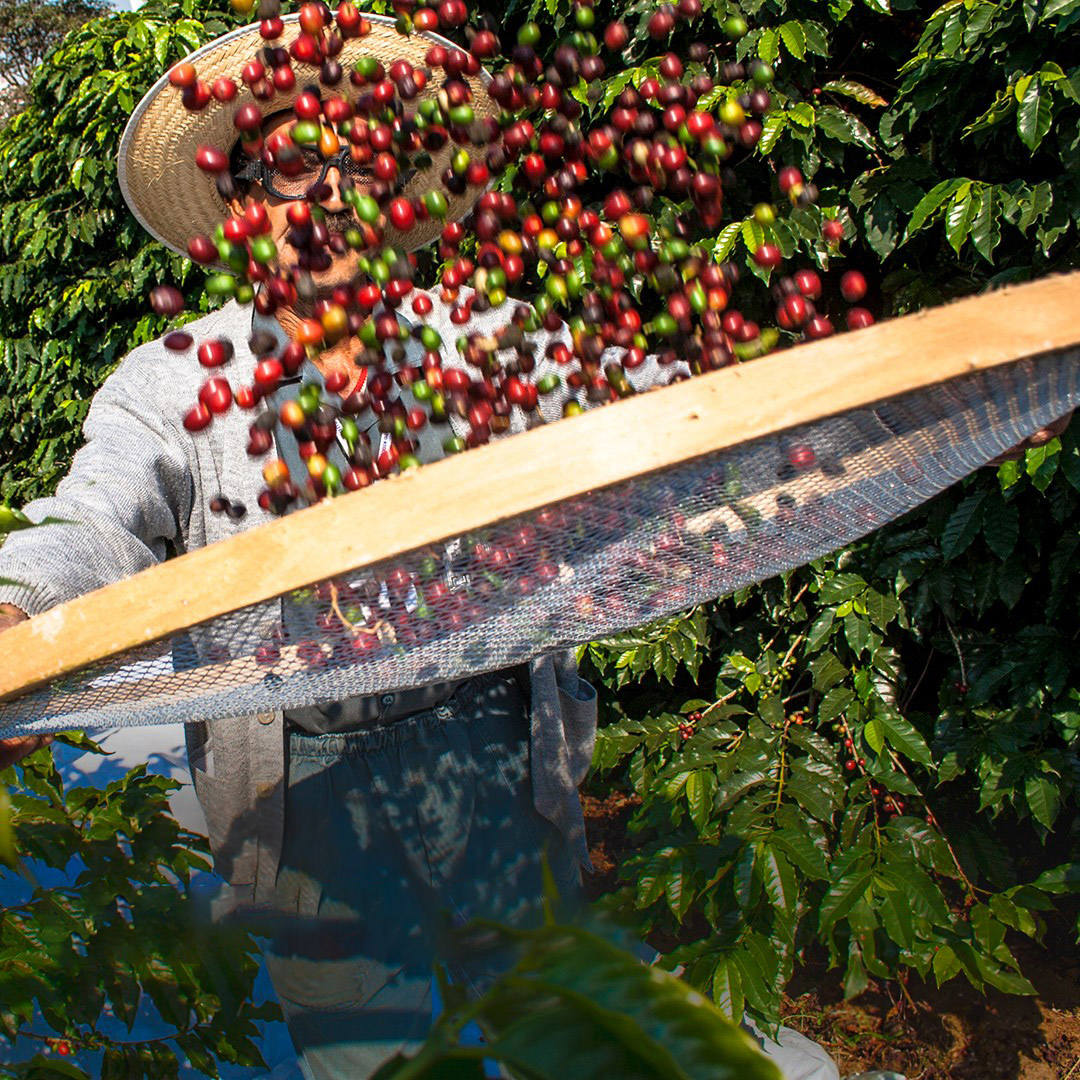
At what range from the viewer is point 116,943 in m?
1.36

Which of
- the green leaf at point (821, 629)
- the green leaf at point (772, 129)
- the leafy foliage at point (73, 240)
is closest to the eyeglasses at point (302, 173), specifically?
the green leaf at point (772, 129)

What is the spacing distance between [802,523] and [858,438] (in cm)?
25

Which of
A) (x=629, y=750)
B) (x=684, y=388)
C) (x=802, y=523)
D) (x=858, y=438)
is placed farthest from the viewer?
(x=629, y=750)

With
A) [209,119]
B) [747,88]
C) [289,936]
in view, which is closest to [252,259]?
[209,119]

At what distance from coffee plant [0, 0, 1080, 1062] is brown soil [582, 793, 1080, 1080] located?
0.17 meters

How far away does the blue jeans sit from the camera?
1748 millimetres

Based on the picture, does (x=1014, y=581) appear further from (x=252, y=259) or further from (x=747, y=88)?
(x=252, y=259)

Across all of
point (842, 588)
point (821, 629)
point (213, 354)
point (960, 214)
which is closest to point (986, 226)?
point (960, 214)

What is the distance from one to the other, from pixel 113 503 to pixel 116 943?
603mm

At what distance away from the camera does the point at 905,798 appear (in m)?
3.07

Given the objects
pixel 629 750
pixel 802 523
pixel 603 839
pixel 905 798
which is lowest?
pixel 603 839

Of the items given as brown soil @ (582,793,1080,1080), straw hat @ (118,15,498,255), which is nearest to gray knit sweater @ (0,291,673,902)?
straw hat @ (118,15,498,255)

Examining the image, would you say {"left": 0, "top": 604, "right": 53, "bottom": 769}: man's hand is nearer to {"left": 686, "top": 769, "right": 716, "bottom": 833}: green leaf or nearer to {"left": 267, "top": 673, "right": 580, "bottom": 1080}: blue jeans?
{"left": 267, "top": 673, "right": 580, "bottom": 1080}: blue jeans

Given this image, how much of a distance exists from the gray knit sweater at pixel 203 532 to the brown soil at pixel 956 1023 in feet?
4.65
